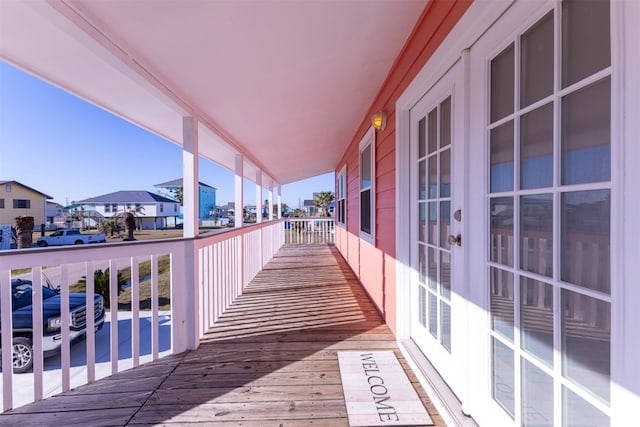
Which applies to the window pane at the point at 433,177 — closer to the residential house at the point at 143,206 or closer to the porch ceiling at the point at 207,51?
the porch ceiling at the point at 207,51

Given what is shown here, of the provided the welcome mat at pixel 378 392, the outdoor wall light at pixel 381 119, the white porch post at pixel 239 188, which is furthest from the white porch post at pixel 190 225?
the outdoor wall light at pixel 381 119

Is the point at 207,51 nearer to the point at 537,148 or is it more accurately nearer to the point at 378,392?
the point at 537,148

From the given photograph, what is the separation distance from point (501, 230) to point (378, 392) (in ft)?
4.10

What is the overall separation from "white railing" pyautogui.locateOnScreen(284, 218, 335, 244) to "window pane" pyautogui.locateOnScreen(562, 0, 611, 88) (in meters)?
9.30

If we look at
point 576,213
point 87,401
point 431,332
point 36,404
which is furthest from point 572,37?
point 36,404

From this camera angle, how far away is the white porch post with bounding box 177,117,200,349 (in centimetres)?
234

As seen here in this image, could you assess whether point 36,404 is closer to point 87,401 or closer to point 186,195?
point 87,401

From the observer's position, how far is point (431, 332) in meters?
1.96

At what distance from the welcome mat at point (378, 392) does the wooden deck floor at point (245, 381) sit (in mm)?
61

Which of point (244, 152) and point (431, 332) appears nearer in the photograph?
point (431, 332)

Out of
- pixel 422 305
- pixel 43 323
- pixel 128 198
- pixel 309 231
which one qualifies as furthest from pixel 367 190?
pixel 309 231

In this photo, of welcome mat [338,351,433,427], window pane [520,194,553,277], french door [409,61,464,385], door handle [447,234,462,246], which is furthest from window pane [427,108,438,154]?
welcome mat [338,351,433,427]

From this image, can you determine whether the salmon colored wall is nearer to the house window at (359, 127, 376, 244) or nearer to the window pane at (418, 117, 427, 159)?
the house window at (359, 127, 376, 244)

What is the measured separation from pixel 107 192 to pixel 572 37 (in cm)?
643
